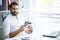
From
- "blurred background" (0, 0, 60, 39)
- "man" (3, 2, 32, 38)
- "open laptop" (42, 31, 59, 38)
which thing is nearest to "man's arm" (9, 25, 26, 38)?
"man" (3, 2, 32, 38)

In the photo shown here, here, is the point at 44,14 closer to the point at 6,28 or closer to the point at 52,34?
the point at 52,34

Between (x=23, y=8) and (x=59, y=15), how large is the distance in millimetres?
434

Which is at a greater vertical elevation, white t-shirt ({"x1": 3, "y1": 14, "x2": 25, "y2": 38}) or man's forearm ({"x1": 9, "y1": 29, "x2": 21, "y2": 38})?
white t-shirt ({"x1": 3, "y1": 14, "x2": 25, "y2": 38})

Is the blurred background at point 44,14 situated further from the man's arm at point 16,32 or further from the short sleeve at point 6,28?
the short sleeve at point 6,28

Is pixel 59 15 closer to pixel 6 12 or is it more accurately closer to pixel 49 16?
pixel 49 16

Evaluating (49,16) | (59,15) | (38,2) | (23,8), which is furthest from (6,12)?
(59,15)

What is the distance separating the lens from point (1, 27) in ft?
3.42

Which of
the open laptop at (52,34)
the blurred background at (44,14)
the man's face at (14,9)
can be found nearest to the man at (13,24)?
the man's face at (14,9)

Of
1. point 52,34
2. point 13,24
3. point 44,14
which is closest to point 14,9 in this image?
point 13,24

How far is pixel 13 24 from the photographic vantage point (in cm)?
108

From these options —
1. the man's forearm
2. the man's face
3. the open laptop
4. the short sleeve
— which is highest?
the man's face

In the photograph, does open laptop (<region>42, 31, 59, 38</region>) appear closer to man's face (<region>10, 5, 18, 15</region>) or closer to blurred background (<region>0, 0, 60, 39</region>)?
blurred background (<region>0, 0, 60, 39</region>)

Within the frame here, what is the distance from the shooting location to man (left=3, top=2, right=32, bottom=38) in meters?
1.05

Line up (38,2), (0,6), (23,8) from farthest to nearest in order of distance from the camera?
1. (38,2)
2. (23,8)
3. (0,6)
